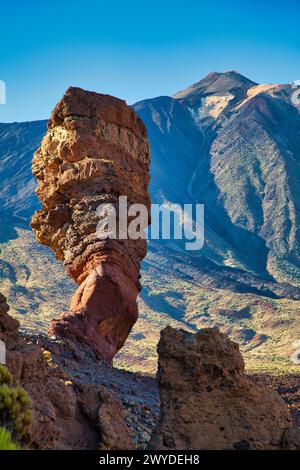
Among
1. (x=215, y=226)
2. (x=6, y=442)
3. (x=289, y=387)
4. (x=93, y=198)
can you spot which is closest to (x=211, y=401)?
(x=6, y=442)

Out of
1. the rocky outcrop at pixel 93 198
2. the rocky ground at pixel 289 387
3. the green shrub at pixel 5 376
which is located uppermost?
the rocky outcrop at pixel 93 198

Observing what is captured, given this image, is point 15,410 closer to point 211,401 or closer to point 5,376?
point 5,376

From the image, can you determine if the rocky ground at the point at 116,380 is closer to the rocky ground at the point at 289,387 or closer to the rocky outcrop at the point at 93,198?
the rocky ground at the point at 289,387

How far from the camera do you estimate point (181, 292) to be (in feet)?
237

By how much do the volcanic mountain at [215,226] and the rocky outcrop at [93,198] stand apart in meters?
20.0

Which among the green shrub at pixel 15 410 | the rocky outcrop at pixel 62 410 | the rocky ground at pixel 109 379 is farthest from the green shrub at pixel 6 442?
the rocky ground at pixel 109 379

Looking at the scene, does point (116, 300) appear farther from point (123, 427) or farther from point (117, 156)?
point (123, 427)

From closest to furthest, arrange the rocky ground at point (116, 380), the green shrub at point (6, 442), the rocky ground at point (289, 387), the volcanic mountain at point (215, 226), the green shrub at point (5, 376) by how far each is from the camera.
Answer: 1. the green shrub at point (6, 442)
2. the green shrub at point (5, 376)
3. the rocky ground at point (116, 380)
4. the rocky ground at point (289, 387)
5. the volcanic mountain at point (215, 226)

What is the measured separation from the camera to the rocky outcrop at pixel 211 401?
8484 mm

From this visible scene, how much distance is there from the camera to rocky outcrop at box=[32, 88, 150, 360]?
1883 cm

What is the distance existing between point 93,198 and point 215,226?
10532 centimetres

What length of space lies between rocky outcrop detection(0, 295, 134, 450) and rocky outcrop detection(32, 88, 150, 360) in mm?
Answer: 7742

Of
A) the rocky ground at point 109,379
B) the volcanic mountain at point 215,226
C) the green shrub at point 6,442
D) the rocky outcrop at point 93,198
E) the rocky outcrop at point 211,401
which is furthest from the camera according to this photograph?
the volcanic mountain at point 215,226
